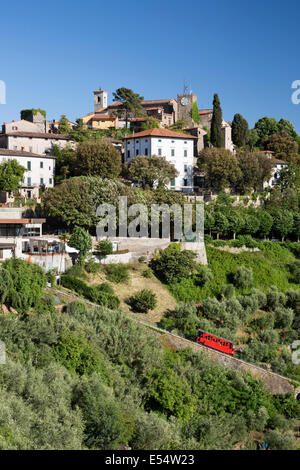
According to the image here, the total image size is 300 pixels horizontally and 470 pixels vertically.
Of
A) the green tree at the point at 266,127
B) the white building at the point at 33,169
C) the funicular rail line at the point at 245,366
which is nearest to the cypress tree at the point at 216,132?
the green tree at the point at 266,127

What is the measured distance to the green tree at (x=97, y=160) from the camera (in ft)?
186

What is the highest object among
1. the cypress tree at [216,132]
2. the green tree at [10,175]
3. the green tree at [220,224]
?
the cypress tree at [216,132]

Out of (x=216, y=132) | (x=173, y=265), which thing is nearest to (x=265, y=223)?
(x=173, y=265)

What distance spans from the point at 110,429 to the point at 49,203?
28.5 meters

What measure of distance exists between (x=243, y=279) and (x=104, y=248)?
13.2 metres

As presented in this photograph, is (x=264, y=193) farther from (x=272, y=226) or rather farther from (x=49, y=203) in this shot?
(x=49, y=203)

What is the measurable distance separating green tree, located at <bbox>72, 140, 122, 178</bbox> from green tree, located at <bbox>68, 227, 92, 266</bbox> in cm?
1606

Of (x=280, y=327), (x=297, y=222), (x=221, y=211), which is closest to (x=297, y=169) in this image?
(x=297, y=222)

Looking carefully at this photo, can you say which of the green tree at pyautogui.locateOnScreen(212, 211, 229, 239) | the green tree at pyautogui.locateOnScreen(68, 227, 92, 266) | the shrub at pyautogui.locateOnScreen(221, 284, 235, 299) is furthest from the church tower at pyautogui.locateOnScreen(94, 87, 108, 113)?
the shrub at pyautogui.locateOnScreen(221, 284, 235, 299)

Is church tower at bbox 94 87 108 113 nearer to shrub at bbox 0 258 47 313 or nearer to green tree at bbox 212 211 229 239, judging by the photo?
green tree at bbox 212 211 229 239

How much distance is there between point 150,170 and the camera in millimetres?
58562

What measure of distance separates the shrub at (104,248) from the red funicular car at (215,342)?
480 inches

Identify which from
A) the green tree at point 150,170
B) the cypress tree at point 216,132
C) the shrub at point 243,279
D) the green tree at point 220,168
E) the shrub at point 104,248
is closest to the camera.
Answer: the shrub at point 104,248

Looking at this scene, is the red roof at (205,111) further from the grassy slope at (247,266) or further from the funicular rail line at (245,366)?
the funicular rail line at (245,366)
